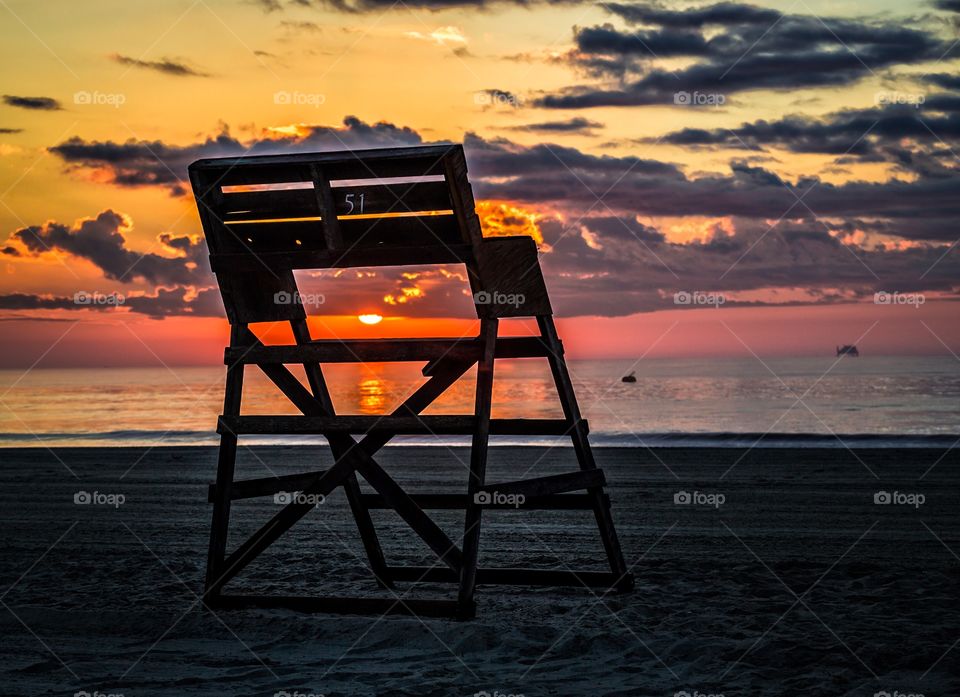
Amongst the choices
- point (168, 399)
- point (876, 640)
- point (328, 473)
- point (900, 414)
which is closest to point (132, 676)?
point (328, 473)

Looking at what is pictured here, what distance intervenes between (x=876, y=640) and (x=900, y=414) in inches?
1726

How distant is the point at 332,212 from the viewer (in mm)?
6742

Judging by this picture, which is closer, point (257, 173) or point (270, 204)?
point (257, 173)

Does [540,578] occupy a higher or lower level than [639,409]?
lower

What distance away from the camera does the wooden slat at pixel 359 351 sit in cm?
680

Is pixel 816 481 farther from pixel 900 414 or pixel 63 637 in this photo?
pixel 900 414

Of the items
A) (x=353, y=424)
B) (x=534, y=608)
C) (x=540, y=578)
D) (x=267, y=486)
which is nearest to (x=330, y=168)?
(x=353, y=424)

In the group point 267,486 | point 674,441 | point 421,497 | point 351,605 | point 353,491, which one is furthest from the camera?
point 674,441

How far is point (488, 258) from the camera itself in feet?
22.5

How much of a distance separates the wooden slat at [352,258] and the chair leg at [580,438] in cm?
96

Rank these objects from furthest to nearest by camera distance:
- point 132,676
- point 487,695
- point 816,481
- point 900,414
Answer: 1. point 900,414
2. point 816,481
3. point 132,676
4. point 487,695

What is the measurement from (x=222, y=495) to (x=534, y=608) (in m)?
2.22

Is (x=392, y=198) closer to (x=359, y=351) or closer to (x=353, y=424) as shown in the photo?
(x=359, y=351)

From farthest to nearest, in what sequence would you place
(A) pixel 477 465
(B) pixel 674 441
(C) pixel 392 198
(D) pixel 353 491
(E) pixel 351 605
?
(B) pixel 674 441 → (D) pixel 353 491 → (E) pixel 351 605 → (C) pixel 392 198 → (A) pixel 477 465
